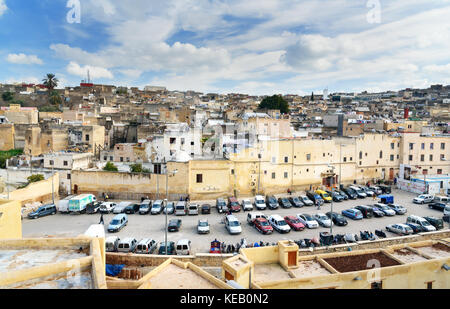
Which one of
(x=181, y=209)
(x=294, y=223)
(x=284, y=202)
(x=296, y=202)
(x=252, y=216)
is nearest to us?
(x=294, y=223)

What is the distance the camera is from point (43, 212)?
23.3 m

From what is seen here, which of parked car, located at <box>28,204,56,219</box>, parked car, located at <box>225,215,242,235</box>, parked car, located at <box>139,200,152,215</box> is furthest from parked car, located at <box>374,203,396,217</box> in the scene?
parked car, located at <box>28,204,56,219</box>

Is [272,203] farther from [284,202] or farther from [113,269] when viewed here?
[113,269]

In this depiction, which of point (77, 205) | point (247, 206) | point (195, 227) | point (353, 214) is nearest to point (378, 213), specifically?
point (353, 214)

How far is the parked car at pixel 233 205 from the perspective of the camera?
24364 mm

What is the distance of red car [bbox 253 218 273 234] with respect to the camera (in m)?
19.9

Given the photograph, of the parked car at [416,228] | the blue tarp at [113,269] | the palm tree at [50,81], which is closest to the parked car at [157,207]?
the blue tarp at [113,269]

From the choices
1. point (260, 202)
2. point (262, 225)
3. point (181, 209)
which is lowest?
point (262, 225)

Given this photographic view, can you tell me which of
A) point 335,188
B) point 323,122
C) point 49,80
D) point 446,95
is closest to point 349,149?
point 335,188

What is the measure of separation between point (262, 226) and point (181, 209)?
6.68 m

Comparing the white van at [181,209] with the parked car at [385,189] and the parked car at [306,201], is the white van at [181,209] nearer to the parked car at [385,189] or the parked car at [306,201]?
the parked car at [306,201]

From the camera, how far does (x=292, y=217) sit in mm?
21703
